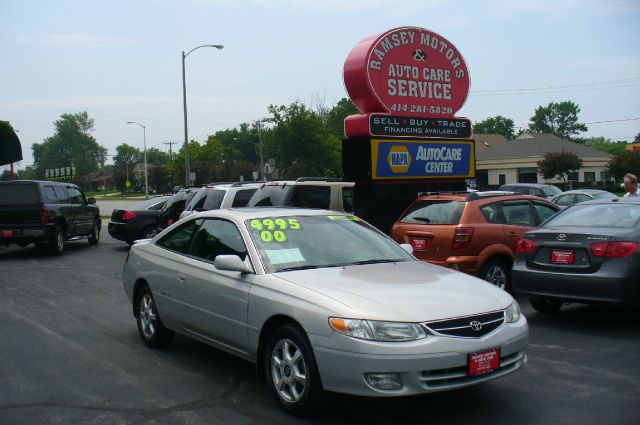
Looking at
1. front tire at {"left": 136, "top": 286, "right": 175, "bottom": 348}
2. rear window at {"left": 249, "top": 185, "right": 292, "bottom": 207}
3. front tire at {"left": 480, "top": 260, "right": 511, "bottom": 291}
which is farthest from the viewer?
rear window at {"left": 249, "top": 185, "right": 292, "bottom": 207}

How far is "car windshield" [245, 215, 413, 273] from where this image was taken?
18.2 ft

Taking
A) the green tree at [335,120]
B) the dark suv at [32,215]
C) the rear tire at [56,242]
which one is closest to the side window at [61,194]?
the dark suv at [32,215]

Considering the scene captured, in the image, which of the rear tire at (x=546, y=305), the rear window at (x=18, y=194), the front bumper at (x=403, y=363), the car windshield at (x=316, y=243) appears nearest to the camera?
the front bumper at (x=403, y=363)

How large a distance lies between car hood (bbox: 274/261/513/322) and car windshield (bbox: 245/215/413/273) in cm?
20

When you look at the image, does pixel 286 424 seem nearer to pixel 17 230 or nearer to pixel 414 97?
pixel 414 97

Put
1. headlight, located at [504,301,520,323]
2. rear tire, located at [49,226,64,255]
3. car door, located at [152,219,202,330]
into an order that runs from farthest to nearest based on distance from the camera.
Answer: rear tire, located at [49,226,64,255] < car door, located at [152,219,202,330] < headlight, located at [504,301,520,323]

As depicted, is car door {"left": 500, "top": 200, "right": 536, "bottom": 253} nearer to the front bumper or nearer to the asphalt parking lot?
the asphalt parking lot

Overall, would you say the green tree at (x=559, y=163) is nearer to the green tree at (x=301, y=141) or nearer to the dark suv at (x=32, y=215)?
the green tree at (x=301, y=141)

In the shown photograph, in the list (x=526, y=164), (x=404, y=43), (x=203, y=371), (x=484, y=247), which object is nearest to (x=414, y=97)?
(x=404, y=43)

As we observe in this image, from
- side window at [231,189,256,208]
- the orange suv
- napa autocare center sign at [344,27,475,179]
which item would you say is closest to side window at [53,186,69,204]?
side window at [231,189,256,208]

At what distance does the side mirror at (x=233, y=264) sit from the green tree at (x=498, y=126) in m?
131

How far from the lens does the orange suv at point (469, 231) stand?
9.25 m

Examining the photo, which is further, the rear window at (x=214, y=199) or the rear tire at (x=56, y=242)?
the rear tire at (x=56, y=242)

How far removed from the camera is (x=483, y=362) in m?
4.58
